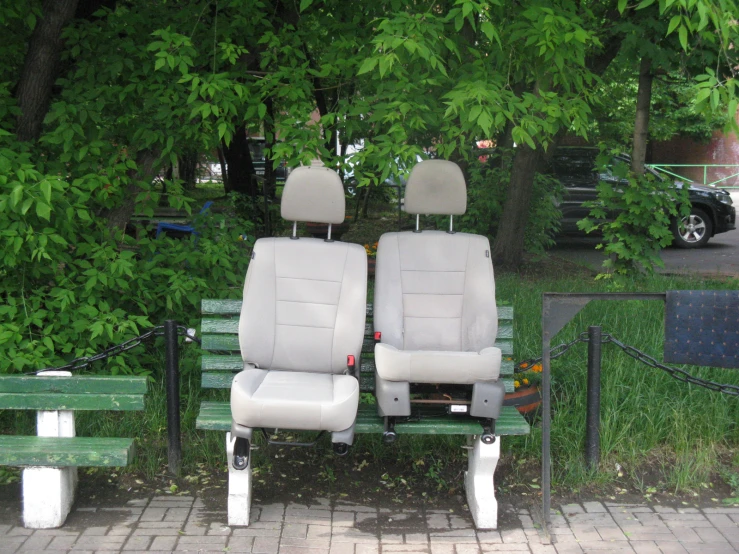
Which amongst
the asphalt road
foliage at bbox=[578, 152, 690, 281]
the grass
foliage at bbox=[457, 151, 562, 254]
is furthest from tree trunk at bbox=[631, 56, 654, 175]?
the grass

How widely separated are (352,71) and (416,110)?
79 cm

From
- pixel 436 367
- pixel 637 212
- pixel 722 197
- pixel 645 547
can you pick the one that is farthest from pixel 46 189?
pixel 722 197

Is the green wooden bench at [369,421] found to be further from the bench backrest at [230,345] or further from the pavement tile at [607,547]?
the pavement tile at [607,547]

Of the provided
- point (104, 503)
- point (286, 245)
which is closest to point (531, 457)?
point (286, 245)

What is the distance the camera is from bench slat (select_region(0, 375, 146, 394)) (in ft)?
14.3

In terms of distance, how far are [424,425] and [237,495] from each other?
986 mm

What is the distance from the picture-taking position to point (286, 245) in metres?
4.60

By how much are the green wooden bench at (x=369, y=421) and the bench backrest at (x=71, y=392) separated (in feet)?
1.25

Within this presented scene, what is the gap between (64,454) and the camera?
160 inches

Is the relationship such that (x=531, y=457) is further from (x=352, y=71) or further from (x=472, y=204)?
(x=472, y=204)

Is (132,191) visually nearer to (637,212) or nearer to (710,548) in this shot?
(710,548)

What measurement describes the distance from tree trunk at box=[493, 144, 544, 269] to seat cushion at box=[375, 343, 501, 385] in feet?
19.1

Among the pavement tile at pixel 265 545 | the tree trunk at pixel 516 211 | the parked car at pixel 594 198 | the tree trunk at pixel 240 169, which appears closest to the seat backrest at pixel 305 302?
the pavement tile at pixel 265 545

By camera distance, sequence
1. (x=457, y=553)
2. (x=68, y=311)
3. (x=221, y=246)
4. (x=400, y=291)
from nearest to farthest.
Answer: (x=457, y=553) < (x=400, y=291) < (x=68, y=311) < (x=221, y=246)
